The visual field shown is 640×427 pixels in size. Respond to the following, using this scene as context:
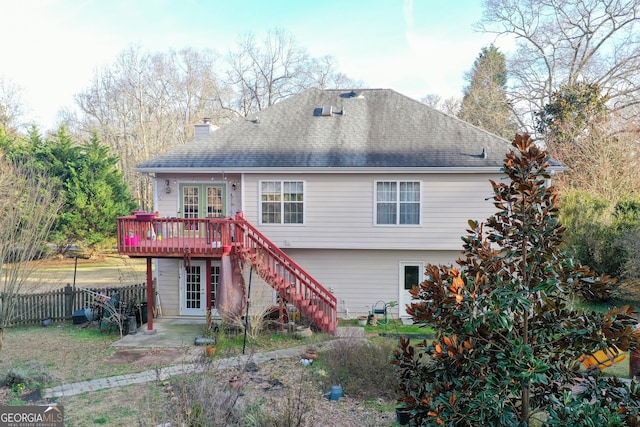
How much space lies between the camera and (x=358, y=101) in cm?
1616

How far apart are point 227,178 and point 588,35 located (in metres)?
25.6

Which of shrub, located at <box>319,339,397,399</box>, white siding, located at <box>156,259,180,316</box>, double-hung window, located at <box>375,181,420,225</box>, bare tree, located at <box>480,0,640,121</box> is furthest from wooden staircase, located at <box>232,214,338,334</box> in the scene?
bare tree, located at <box>480,0,640,121</box>

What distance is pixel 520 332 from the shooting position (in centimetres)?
445

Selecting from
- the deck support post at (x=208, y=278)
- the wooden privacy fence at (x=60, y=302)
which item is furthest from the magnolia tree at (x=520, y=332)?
the wooden privacy fence at (x=60, y=302)

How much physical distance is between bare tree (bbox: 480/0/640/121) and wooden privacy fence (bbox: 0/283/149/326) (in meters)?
26.6

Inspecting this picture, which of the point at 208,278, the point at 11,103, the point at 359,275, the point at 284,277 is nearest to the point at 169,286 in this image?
the point at 208,278

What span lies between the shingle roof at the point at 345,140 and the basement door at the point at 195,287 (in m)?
3.44

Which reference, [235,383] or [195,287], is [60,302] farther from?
[235,383]

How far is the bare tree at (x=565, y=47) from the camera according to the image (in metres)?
25.2

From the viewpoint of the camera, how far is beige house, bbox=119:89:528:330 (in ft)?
43.2

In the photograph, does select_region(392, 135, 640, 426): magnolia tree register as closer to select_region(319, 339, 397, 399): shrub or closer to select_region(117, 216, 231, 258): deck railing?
select_region(319, 339, 397, 399): shrub

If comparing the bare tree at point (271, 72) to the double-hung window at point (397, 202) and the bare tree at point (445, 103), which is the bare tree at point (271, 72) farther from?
the double-hung window at point (397, 202)

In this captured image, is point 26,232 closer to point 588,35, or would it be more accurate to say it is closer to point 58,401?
point 58,401

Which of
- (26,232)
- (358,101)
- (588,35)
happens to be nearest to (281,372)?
(26,232)
